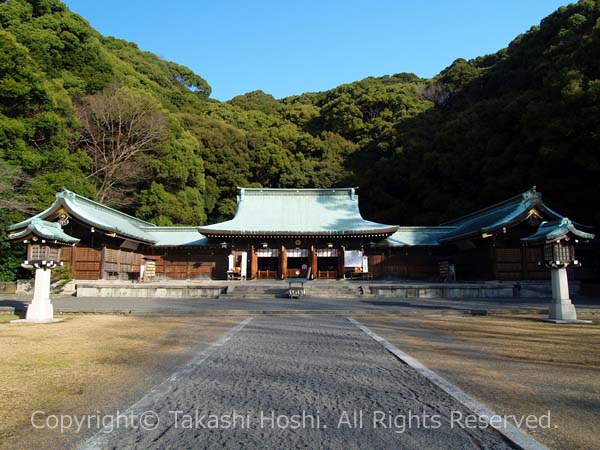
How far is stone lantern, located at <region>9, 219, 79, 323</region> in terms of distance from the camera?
10062 mm

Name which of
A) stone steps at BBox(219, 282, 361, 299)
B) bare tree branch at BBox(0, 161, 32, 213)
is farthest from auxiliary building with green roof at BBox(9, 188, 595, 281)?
stone steps at BBox(219, 282, 361, 299)

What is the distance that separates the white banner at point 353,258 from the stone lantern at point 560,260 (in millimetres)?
13338

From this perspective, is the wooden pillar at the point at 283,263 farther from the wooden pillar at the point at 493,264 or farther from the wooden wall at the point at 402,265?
the wooden pillar at the point at 493,264

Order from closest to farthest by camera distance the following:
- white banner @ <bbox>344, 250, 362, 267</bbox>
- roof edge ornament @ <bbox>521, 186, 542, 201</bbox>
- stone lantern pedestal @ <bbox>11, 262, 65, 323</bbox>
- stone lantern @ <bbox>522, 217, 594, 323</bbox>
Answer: stone lantern pedestal @ <bbox>11, 262, 65, 323</bbox>, stone lantern @ <bbox>522, 217, 594, 323</bbox>, roof edge ornament @ <bbox>521, 186, 542, 201</bbox>, white banner @ <bbox>344, 250, 362, 267</bbox>

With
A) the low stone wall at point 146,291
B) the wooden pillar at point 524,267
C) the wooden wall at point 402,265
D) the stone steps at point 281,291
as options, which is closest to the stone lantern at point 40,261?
the low stone wall at point 146,291

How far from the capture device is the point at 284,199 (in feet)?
96.7

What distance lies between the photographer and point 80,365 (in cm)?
564

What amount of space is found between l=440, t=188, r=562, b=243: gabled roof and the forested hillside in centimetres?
296

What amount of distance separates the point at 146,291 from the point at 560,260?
1550 cm

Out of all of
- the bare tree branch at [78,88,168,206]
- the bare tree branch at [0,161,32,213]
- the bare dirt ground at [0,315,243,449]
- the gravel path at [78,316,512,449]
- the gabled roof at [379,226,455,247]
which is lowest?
the bare dirt ground at [0,315,243,449]

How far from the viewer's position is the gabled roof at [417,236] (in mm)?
25141

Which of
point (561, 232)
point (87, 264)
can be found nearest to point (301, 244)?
point (87, 264)

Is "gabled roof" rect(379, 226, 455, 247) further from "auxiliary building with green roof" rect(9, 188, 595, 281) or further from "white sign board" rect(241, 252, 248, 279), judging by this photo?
"white sign board" rect(241, 252, 248, 279)

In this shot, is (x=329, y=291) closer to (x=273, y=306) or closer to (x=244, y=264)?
(x=273, y=306)
